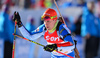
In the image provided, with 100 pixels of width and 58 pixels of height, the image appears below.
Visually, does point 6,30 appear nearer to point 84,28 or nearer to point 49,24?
point 49,24

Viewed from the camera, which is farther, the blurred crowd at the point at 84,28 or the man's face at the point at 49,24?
the blurred crowd at the point at 84,28

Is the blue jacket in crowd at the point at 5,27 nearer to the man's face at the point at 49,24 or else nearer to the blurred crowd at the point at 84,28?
the blurred crowd at the point at 84,28

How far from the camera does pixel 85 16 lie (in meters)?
5.56

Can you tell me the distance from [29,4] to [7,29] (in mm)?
4901

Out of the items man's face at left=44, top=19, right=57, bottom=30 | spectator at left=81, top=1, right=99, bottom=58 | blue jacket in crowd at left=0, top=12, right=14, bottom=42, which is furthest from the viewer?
spectator at left=81, top=1, right=99, bottom=58

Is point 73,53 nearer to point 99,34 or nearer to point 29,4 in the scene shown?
point 99,34

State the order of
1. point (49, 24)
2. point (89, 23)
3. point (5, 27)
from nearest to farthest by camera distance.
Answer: point (49, 24) → point (5, 27) → point (89, 23)

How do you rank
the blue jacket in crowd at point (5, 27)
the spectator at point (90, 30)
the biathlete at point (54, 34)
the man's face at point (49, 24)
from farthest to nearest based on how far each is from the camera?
the spectator at point (90, 30), the blue jacket in crowd at point (5, 27), the man's face at point (49, 24), the biathlete at point (54, 34)

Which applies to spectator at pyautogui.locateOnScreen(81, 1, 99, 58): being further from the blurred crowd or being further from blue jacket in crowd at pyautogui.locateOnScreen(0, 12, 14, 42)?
blue jacket in crowd at pyautogui.locateOnScreen(0, 12, 14, 42)

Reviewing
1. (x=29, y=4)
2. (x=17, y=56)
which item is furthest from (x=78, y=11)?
(x=17, y=56)

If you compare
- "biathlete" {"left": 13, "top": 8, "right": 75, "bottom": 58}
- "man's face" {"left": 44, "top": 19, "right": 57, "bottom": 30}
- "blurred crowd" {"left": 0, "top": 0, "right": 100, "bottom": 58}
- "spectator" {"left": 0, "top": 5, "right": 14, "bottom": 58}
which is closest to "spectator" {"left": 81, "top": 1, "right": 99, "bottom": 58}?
"blurred crowd" {"left": 0, "top": 0, "right": 100, "bottom": 58}

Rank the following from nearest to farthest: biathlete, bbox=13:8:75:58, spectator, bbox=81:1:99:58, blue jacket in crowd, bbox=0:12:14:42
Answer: biathlete, bbox=13:8:75:58 → blue jacket in crowd, bbox=0:12:14:42 → spectator, bbox=81:1:99:58

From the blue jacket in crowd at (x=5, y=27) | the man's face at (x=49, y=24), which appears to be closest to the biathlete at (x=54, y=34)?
the man's face at (x=49, y=24)

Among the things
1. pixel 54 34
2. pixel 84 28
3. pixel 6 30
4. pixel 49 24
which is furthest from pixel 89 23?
pixel 49 24
